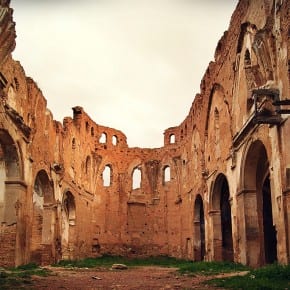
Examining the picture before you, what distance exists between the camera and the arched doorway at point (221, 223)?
18.6m

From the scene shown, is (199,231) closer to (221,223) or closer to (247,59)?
(221,223)

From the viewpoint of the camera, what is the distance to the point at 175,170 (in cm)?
2847

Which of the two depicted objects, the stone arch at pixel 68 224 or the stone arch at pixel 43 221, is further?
the stone arch at pixel 68 224

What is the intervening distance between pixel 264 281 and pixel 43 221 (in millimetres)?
12349

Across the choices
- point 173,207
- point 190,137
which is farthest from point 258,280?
point 173,207

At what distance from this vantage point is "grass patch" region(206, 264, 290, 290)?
8352mm

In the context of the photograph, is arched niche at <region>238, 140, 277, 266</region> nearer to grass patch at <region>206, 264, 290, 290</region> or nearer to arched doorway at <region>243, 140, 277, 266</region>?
arched doorway at <region>243, 140, 277, 266</region>

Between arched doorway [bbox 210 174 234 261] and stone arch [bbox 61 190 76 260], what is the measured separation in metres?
8.05

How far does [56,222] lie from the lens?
19703mm

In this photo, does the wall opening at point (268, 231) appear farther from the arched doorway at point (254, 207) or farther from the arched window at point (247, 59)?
the arched window at point (247, 59)

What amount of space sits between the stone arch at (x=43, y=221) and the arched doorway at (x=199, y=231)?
25.4 feet

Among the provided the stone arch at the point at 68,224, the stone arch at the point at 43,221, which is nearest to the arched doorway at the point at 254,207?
the stone arch at the point at 43,221

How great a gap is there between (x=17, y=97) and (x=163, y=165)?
1581 centimetres

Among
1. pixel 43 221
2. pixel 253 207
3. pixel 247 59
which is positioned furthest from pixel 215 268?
pixel 43 221
